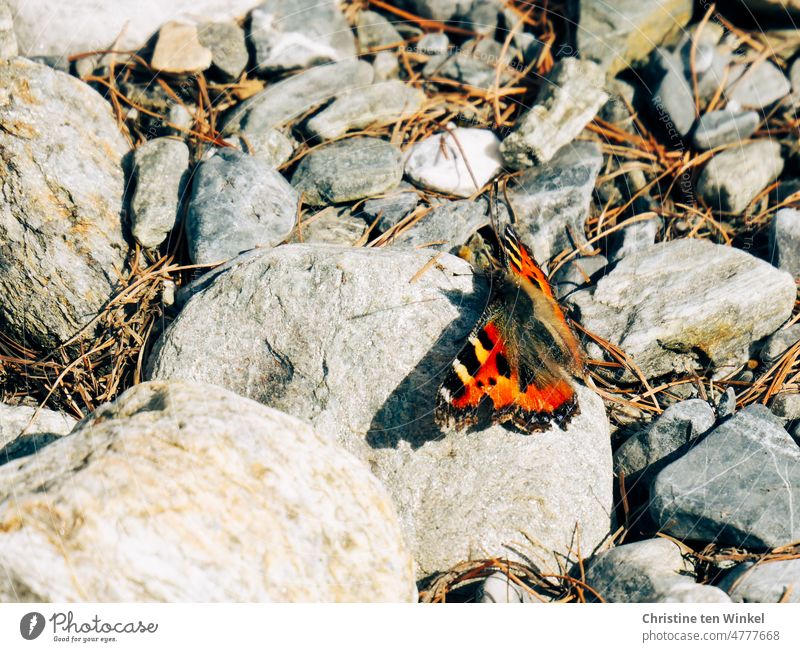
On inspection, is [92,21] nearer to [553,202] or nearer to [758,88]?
[553,202]

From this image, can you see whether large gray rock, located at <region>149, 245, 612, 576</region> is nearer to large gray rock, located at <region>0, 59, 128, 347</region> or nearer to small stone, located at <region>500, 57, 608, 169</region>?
large gray rock, located at <region>0, 59, 128, 347</region>

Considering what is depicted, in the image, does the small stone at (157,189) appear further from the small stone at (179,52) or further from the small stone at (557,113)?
the small stone at (557,113)

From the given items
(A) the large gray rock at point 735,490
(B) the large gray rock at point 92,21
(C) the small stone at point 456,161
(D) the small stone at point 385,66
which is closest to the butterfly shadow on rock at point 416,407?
(A) the large gray rock at point 735,490

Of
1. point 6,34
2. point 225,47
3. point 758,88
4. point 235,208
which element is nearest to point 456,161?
point 235,208

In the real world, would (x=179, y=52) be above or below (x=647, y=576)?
above

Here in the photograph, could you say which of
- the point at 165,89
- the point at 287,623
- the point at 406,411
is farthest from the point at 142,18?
the point at 287,623

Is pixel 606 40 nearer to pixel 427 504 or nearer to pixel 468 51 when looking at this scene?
pixel 468 51

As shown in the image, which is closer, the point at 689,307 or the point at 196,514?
the point at 196,514
